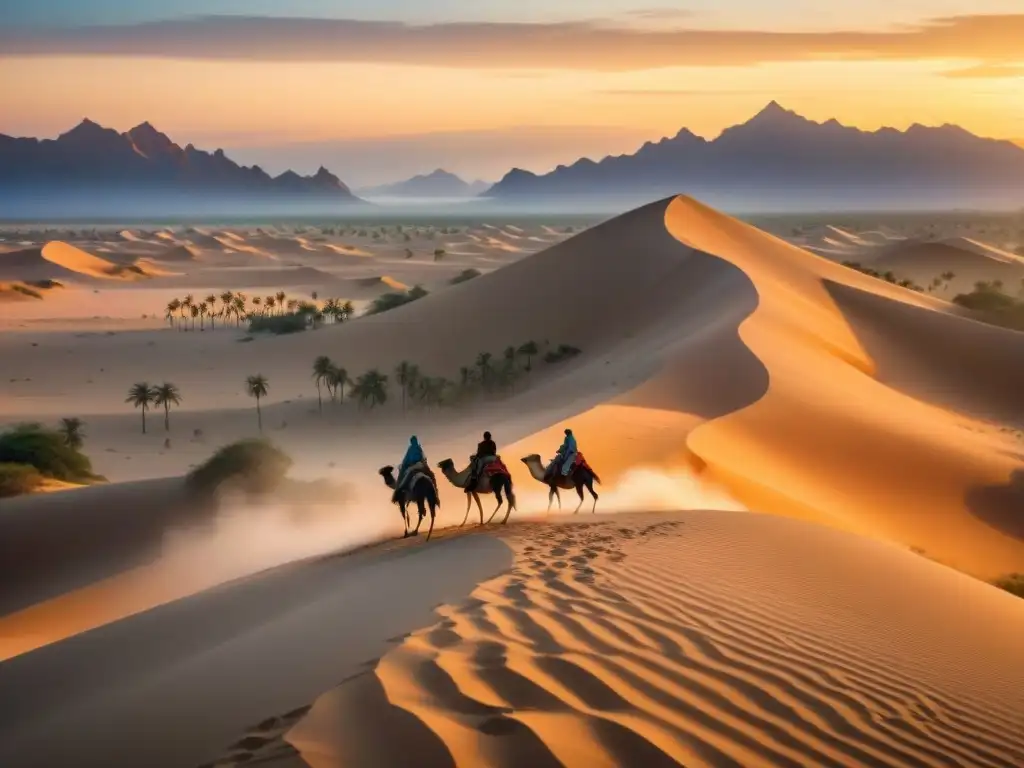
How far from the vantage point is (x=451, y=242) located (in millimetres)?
166250

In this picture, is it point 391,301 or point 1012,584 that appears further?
point 391,301

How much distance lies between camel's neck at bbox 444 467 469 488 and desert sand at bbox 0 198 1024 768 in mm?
623

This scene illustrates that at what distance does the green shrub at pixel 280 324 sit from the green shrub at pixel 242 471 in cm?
4097

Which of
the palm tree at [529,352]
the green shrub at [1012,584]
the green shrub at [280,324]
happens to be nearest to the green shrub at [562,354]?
the palm tree at [529,352]

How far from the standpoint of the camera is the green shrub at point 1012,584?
59.4 ft

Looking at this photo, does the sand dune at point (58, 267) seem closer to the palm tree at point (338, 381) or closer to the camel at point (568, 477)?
the palm tree at point (338, 381)

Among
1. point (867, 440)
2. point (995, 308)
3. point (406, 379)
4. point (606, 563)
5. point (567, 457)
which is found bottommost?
point (406, 379)

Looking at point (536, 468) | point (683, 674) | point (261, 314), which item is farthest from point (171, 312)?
point (683, 674)

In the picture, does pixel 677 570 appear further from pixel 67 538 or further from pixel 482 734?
pixel 67 538

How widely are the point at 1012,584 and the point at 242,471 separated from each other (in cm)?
1513

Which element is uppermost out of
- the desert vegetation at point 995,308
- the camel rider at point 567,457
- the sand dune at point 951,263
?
the sand dune at point 951,263

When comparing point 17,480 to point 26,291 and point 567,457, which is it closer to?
point 567,457

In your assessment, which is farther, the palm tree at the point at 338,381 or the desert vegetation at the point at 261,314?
the desert vegetation at the point at 261,314

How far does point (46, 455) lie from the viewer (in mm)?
30562
